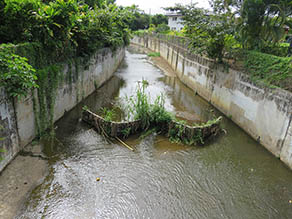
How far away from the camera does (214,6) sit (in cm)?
1309

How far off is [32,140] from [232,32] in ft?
33.4

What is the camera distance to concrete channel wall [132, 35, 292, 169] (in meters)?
7.91

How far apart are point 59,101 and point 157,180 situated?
5.71 meters

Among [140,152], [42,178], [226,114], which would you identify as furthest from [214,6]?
[42,178]

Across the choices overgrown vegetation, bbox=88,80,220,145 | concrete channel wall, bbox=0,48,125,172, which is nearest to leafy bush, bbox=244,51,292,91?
overgrown vegetation, bbox=88,80,220,145

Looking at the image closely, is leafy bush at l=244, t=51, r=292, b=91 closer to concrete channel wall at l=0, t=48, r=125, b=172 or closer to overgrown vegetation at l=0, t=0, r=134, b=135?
overgrown vegetation at l=0, t=0, r=134, b=135

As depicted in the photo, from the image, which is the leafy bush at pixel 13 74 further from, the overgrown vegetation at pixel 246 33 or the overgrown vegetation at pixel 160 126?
the overgrown vegetation at pixel 246 33

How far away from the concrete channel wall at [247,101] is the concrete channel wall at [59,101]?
22.2ft

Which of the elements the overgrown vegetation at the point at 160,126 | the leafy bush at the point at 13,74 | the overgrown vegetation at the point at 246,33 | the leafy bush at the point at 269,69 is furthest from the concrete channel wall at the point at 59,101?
the leafy bush at the point at 269,69

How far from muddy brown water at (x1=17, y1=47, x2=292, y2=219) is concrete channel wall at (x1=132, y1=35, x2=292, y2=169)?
0.49 m

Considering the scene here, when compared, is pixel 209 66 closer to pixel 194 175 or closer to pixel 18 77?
pixel 194 175

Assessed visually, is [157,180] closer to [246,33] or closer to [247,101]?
[247,101]

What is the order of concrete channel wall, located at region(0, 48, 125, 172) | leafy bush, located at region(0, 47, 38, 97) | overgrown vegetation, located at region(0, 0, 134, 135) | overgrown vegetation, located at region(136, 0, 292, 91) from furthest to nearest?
overgrown vegetation, located at region(136, 0, 292, 91)
concrete channel wall, located at region(0, 48, 125, 172)
overgrown vegetation, located at region(0, 0, 134, 135)
leafy bush, located at region(0, 47, 38, 97)

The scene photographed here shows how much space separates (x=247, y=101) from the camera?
33.5ft
